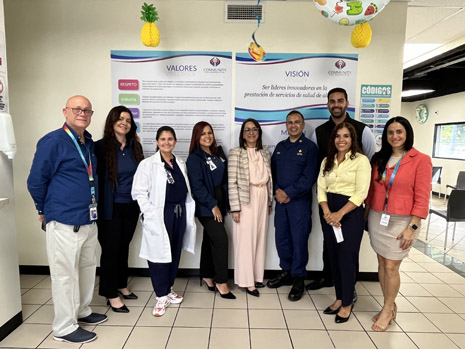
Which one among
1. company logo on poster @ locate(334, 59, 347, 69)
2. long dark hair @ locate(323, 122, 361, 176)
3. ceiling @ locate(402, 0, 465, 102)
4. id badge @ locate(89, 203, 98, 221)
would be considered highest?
ceiling @ locate(402, 0, 465, 102)

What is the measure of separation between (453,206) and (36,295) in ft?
16.5

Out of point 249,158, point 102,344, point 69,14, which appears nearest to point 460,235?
point 249,158

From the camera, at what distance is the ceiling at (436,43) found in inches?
139

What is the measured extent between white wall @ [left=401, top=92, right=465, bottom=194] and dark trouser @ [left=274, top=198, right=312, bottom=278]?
287 inches

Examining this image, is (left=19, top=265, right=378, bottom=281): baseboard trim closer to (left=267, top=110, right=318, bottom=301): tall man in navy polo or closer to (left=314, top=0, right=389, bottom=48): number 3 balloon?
(left=267, top=110, right=318, bottom=301): tall man in navy polo

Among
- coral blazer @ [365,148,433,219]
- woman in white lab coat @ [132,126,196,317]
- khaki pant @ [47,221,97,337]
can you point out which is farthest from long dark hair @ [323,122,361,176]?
khaki pant @ [47,221,97,337]

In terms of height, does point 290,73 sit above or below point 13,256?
above

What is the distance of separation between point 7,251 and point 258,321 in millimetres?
2008

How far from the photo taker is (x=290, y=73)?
3.17 meters

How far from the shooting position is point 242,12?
311 cm

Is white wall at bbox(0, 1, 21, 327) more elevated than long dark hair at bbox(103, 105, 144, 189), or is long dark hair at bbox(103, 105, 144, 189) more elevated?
long dark hair at bbox(103, 105, 144, 189)

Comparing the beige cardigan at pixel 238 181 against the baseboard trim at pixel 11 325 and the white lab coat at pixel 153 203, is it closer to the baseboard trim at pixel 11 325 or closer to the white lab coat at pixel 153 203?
the white lab coat at pixel 153 203

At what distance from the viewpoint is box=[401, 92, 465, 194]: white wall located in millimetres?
8227

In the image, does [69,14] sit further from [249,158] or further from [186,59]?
[249,158]
